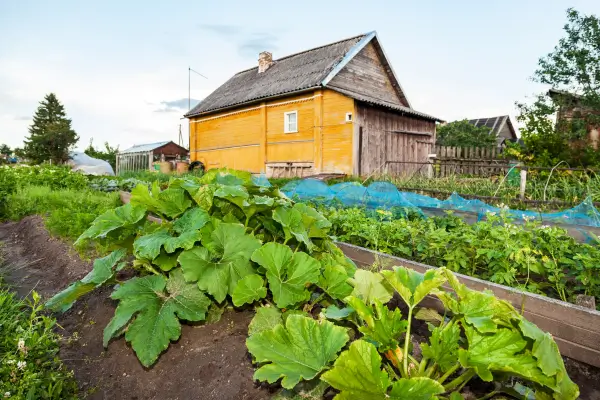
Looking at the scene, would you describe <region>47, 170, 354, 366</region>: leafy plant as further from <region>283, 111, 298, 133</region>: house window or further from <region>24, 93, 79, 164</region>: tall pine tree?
<region>24, 93, 79, 164</region>: tall pine tree

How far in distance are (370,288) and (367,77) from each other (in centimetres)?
1399

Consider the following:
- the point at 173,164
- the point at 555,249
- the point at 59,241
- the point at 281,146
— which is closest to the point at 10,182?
the point at 59,241

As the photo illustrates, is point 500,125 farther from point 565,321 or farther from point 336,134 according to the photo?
point 565,321

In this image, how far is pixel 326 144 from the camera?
12586 millimetres

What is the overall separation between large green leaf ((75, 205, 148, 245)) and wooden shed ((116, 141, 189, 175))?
22358 millimetres

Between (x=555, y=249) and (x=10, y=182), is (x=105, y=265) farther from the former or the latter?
(x=10, y=182)

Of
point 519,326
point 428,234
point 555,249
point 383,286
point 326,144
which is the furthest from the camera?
point 326,144

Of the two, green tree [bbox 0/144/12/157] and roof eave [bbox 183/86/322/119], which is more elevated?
green tree [bbox 0/144/12/157]

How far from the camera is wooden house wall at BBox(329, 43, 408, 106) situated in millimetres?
13477

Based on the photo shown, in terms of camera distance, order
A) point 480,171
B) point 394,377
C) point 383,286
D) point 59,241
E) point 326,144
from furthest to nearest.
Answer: point 326,144 < point 480,171 < point 59,241 < point 383,286 < point 394,377

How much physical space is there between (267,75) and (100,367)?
15.7m

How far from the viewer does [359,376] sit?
43.1 inches

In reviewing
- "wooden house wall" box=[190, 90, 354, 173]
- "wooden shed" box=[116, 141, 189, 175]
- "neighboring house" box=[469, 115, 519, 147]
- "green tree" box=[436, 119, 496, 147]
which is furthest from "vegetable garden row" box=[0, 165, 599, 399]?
"neighboring house" box=[469, 115, 519, 147]

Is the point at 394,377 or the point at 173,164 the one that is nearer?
the point at 394,377
